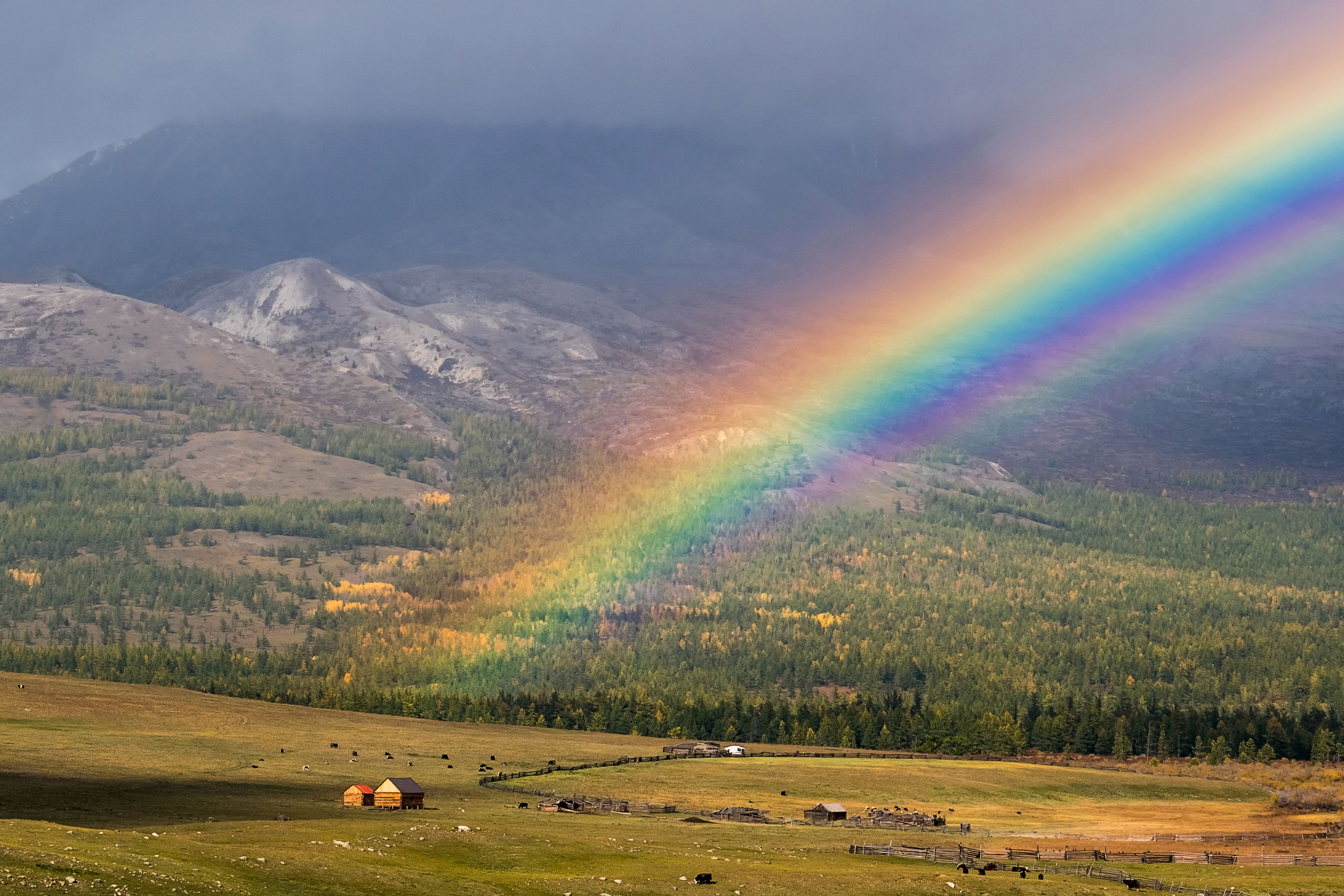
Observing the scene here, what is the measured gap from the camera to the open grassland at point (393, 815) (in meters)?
68.4

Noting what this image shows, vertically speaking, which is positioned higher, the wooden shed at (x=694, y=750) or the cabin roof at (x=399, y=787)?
the wooden shed at (x=694, y=750)

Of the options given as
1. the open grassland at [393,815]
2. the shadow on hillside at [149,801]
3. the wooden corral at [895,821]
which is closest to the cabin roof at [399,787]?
the open grassland at [393,815]

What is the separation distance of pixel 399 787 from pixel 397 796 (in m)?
0.72

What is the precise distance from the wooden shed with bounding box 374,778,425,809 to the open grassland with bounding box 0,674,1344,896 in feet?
7.23

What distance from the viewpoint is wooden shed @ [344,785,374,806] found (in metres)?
113

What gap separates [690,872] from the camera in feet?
269

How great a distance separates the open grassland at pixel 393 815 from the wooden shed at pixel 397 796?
86.7 inches

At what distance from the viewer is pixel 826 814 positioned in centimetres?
12588

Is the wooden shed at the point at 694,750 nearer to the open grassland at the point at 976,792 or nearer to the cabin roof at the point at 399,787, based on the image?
the open grassland at the point at 976,792

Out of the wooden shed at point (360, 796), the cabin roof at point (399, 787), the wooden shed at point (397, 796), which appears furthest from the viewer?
the wooden shed at point (360, 796)

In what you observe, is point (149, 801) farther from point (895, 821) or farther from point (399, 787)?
point (895, 821)

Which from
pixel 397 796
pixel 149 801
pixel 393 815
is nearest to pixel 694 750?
pixel 397 796

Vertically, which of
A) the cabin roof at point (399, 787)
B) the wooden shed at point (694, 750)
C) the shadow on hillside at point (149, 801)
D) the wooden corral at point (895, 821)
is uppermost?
the wooden shed at point (694, 750)

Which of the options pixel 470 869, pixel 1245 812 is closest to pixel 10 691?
pixel 470 869
